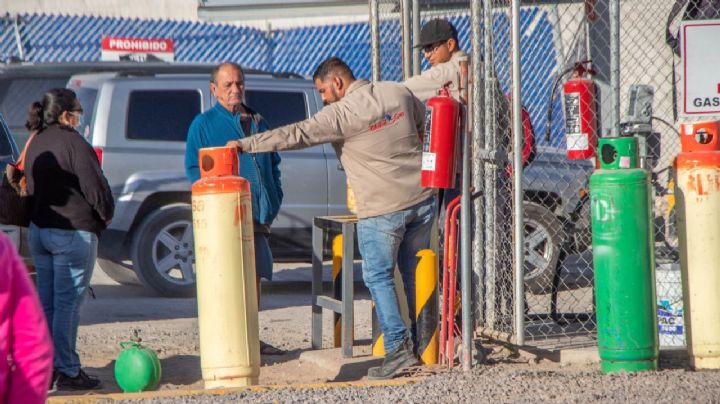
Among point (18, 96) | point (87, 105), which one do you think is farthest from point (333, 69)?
point (18, 96)

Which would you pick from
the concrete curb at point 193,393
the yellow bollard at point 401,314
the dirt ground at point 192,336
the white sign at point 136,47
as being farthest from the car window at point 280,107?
the white sign at point 136,47

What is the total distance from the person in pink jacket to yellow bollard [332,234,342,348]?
16.4 feet

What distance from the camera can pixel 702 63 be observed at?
720cm

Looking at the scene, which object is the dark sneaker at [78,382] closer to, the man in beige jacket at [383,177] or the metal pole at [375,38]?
the man in beige jacket at [383,177]

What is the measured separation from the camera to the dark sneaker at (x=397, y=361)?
267 inches

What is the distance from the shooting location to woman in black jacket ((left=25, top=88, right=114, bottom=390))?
678 centimetres

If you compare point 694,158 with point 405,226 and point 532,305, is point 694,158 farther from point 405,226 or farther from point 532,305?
point 532,305

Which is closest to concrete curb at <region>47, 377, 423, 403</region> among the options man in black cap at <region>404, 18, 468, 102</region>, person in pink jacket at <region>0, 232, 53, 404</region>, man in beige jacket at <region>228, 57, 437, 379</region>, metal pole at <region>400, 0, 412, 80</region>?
man in beige jacket at <region>228, 57, 437, 379</region>

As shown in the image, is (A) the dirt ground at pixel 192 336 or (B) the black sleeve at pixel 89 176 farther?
(A) the dirt ground at pixel 192 336

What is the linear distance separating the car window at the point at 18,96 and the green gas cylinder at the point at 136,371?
22.5 ft

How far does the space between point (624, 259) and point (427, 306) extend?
1327mm

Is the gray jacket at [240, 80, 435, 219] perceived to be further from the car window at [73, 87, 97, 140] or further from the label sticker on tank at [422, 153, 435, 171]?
the car window at [73, 87, 97, 140]

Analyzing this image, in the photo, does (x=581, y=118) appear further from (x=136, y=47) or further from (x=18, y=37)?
(x=18, y=37)

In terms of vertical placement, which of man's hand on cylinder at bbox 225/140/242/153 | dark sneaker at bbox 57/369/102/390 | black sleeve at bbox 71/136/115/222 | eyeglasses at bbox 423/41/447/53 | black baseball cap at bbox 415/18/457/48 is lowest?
dark sneaker at bbox 57/369/102/390
